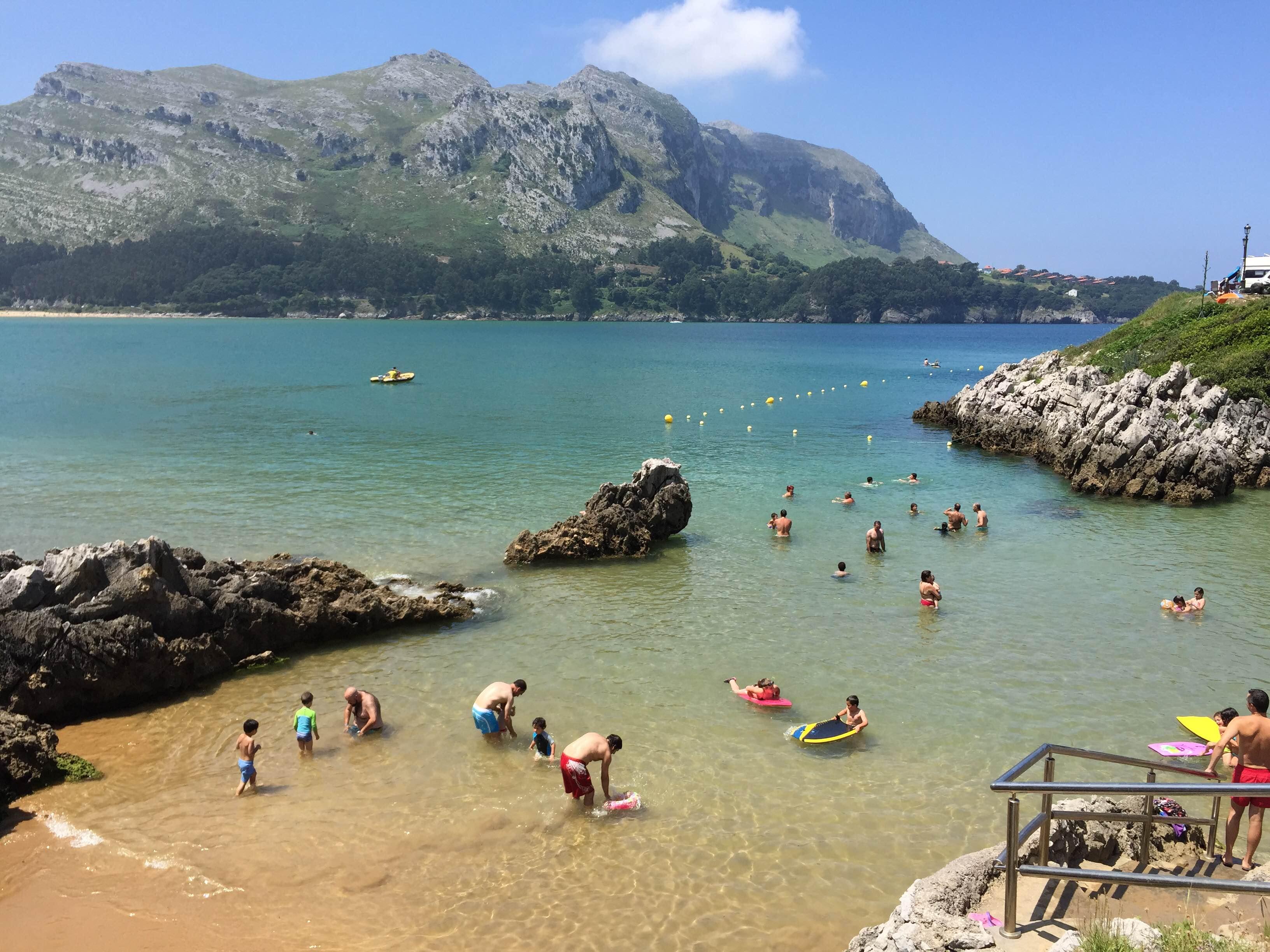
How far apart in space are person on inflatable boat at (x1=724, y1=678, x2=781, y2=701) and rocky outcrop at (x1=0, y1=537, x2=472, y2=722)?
7278mm

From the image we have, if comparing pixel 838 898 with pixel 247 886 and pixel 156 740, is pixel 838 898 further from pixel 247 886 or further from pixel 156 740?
pixel 156 740

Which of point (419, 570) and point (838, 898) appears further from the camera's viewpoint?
point (419, 570)

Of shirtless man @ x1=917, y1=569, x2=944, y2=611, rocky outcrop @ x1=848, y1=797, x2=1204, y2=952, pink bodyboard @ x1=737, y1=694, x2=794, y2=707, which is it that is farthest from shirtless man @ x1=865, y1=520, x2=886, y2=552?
rocky outcrop @ x1=848, y1=797, x2=1204, y2=952

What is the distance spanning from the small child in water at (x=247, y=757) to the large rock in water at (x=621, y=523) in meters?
11.7

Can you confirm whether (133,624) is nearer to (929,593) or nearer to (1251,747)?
(929,593)

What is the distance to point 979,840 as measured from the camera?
40.0 ft

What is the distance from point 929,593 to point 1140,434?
835 inches

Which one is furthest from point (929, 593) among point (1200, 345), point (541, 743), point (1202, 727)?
point (1200, 345)

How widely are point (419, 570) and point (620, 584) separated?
5622mm

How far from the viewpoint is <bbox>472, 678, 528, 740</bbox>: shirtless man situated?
1495cm

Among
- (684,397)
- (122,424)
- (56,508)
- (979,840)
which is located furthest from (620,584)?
(684,397)

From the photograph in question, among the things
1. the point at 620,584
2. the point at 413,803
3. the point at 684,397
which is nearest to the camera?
the point at 413,803

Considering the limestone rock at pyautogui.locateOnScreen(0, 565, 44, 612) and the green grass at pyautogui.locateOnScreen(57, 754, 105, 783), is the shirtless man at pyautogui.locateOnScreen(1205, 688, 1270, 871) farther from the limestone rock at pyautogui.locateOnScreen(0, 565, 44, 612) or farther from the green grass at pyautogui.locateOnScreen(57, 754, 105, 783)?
the limestone rock at pyautogui.locateOnScreen(0, 565, 44, 612)

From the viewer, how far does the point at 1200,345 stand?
47.5 meters
